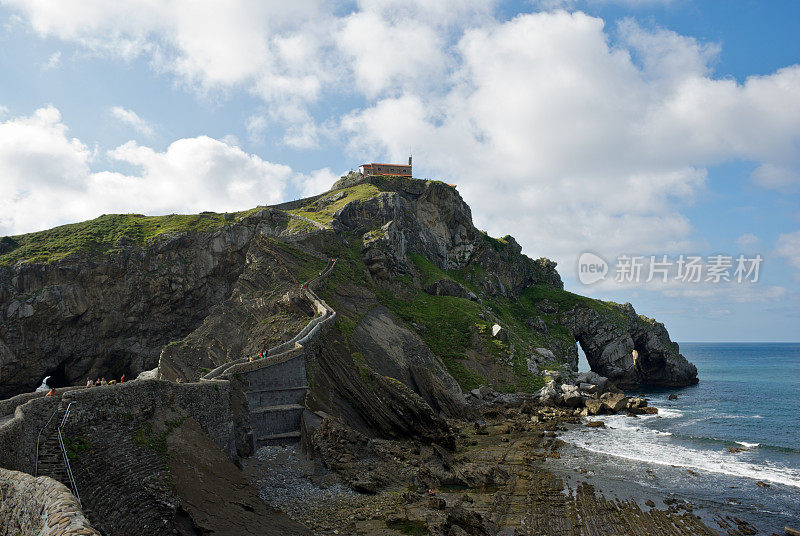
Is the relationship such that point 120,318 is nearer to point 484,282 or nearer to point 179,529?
point 179,529

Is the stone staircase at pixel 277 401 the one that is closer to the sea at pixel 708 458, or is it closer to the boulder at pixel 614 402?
the sea at pixel 708 458

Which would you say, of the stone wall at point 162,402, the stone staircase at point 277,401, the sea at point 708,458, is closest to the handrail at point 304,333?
the stone staircase at point 277,401

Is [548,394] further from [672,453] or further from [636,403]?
[672,453]

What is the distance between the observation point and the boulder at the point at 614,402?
55.8 metres

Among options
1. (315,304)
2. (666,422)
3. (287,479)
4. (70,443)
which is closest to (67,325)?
(315,304)

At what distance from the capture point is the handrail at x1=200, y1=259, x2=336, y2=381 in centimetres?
2973

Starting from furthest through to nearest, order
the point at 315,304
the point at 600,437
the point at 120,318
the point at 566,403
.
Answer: the point at 120,318
the point at 566,403
the point at 315,304
the point at 600,437

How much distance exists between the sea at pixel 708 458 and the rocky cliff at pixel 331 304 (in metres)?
14.4

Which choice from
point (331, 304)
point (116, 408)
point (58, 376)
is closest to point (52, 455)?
point (116, 408)

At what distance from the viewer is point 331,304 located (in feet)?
169

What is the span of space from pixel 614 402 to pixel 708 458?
60.7ft

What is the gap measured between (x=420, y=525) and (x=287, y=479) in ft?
27.6

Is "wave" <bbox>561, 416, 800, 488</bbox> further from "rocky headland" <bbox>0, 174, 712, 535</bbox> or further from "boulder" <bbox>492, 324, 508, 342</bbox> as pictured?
"boulder" <bbox>492, 324, 508, 342</bbox>

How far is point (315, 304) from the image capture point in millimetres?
48594
